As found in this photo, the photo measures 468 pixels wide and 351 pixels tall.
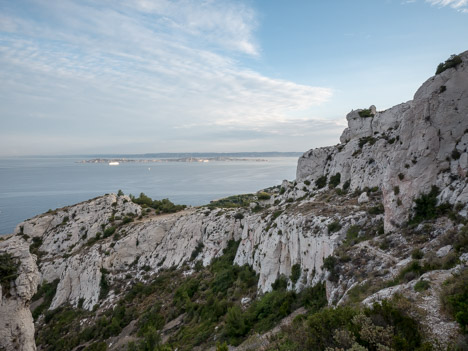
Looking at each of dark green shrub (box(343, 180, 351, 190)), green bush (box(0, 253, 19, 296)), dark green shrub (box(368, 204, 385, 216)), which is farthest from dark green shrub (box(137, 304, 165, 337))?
dark green shrub (box(343, 180, 351, 190))

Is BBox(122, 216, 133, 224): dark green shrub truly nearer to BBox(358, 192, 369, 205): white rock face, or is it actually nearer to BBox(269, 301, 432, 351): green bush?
BBox(358, 192, 369, 205): white rock face

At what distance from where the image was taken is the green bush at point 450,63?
1293 cm

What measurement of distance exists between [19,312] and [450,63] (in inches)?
1069

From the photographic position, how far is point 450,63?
13086 mm

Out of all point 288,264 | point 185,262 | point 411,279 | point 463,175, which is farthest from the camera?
point 185,262

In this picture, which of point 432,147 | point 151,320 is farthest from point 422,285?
point 151,320

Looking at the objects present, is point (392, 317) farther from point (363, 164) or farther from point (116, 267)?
point (116, 267)

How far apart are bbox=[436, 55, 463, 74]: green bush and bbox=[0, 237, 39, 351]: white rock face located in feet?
85.5

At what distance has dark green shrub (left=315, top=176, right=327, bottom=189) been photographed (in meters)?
24.4

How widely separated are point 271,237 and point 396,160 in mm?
9309

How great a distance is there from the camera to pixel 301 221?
53.8ft

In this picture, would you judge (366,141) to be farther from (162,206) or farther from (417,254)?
(162,206)

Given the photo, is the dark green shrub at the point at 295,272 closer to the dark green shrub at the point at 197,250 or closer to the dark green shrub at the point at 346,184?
the dark green shrub at the point at 346,184

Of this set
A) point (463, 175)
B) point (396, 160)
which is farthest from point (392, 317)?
point (396, 160)
